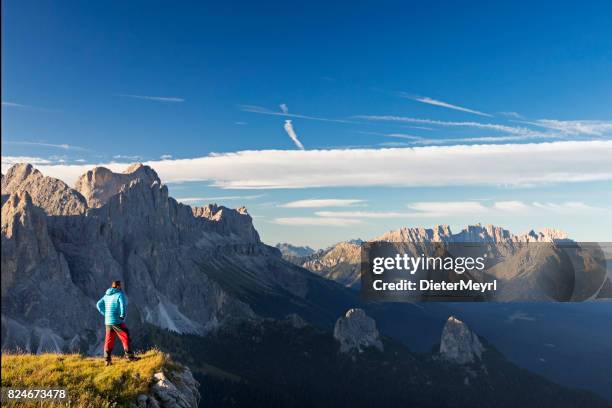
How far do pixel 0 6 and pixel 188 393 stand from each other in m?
24.7

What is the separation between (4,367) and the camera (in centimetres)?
2783

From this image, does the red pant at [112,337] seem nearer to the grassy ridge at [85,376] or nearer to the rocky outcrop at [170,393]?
the grassy ridge at [85,376]

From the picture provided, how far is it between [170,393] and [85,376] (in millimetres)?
4846

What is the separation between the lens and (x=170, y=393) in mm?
29078

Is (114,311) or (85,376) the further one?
(114,311)

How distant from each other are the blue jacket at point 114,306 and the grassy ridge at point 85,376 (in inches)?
108

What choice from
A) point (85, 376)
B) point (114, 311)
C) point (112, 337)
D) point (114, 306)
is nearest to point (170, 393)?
point (85, 376)

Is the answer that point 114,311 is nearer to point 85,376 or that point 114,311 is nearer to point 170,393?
Answer: point 85,376

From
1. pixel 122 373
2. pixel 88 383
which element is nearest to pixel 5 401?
pixel 88 383

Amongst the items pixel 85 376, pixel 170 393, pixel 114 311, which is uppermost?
pixel 114 311

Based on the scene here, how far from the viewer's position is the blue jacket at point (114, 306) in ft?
98.8

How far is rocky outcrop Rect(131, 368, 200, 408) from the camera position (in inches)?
1078

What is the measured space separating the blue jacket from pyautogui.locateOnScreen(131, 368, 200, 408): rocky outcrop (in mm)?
4210

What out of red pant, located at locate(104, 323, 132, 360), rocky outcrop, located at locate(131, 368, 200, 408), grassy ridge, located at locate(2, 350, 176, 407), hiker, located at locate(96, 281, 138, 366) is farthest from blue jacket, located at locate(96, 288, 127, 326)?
rocky outcrop, located at locate(131, 368, 200, 408)
